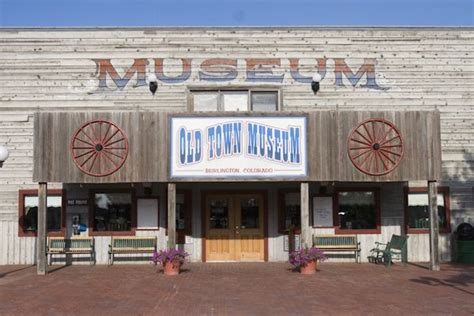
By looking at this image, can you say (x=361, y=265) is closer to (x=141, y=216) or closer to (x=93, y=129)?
(x=141, y=216)

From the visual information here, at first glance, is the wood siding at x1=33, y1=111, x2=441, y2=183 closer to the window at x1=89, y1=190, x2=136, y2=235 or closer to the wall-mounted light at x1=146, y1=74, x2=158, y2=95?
the wall-mounted light at x1=146, y1=74, x2=158, y2=95

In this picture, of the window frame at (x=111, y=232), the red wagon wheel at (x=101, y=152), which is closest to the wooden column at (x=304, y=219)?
the red wagon wheel at (x=101, y=152)

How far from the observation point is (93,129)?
14680 mm

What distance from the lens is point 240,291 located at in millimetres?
11648

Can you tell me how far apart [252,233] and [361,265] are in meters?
3.29

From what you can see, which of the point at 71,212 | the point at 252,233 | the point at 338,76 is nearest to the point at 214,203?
the point at 252,233

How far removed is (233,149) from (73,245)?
5.66 m

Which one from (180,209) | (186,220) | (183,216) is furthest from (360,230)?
(180,209)

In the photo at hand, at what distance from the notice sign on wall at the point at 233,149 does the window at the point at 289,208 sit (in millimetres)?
2483

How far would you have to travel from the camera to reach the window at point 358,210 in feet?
55.7

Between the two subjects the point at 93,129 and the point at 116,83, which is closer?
the point at 93,129

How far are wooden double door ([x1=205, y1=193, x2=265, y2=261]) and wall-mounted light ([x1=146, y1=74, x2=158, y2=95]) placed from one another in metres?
3.56

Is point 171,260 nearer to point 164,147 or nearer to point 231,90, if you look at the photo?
point 164,147

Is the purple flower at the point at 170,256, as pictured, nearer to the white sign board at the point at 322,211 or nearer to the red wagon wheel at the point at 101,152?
the red wagon wheel at the point at 101,152
